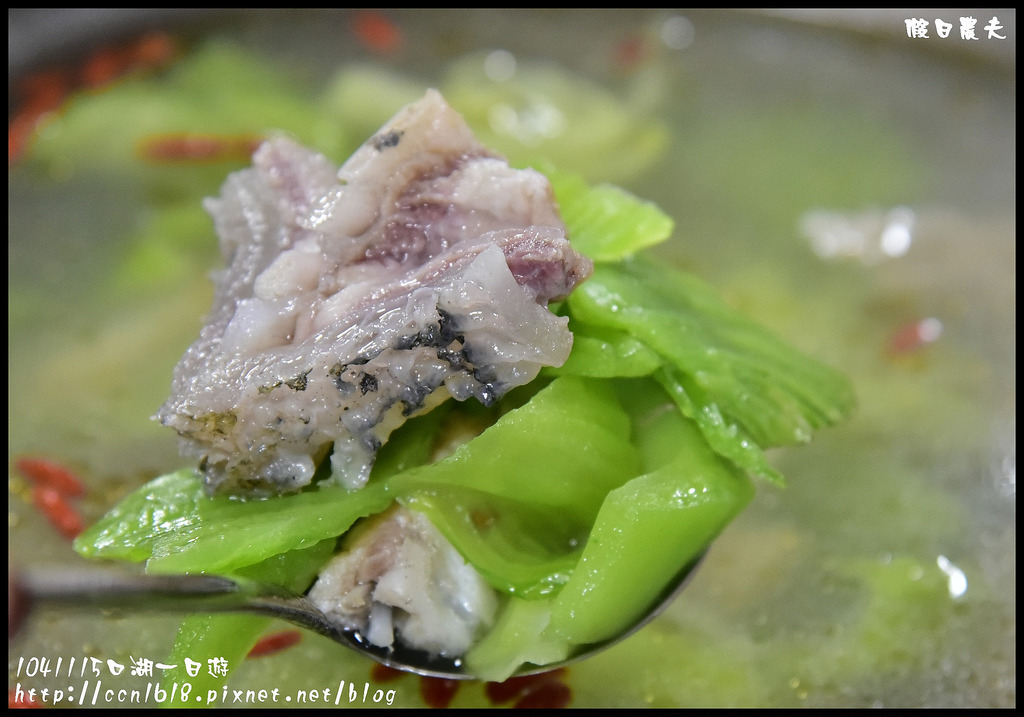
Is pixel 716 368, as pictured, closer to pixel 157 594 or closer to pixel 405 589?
pixel 405 589

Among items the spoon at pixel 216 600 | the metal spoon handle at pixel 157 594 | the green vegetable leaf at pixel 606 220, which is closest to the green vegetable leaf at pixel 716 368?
the green vegetable leaf at pixel 606 220

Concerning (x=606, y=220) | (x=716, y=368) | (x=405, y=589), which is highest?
(x=606, y=220)

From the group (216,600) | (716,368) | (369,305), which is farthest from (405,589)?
(716,368)

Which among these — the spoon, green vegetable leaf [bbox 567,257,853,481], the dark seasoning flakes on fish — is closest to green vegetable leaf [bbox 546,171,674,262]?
green vegetable leaf [bbox 567,257,853,481]

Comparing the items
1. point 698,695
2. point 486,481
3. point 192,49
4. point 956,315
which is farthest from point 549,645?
point 192,49

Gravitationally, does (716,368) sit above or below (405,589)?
above

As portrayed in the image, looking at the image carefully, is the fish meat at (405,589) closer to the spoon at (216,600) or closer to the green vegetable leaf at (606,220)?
the spoon at (216,600)
